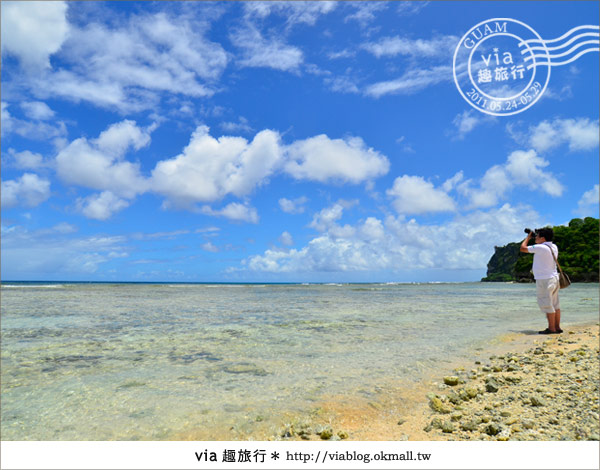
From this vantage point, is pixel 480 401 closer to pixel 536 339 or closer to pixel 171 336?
pixel 536 339

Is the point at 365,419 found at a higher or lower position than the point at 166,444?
lower

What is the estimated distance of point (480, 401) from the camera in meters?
4.91

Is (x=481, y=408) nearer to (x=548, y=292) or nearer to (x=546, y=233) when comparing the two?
(x=546, y=233)

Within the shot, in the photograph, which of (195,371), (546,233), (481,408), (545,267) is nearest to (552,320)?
(545,267)

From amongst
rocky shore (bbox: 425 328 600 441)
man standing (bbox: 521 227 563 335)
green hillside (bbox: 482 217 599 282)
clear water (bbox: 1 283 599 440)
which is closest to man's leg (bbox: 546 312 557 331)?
man standing (bbox: 521 227 563 335)

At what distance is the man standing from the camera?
28.3ft

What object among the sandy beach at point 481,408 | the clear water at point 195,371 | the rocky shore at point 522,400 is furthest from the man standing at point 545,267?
the sandy beach at point 481,408

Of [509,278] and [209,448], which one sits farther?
[509,278]

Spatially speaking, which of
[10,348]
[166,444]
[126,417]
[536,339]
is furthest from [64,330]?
[536,339]

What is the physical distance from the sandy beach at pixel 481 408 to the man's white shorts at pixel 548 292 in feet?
8.22

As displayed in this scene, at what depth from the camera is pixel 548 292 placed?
912cm

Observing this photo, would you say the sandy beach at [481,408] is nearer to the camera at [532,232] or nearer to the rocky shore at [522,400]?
the rocky shore at [522,400]

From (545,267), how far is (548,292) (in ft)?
2.26

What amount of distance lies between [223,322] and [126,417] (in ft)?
29.0
